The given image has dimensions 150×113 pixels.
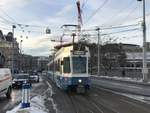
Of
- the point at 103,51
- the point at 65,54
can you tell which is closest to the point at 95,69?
the point at 103,51

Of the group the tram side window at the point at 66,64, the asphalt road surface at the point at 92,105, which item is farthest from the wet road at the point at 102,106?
the tram side window at the point at 66,64

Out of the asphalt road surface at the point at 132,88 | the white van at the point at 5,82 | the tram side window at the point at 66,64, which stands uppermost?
the tram side window at the point at 66,64

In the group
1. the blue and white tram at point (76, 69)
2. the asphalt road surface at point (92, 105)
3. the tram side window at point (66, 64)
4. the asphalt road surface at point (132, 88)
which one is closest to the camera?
the asphalt road surface at point (92, 105)

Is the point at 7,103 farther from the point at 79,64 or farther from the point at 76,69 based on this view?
the point at 79,64

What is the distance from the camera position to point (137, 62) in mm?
139125

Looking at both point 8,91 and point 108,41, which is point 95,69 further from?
point 8,91

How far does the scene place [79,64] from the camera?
30562mm

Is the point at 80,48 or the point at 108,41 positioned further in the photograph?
the point at 108,41

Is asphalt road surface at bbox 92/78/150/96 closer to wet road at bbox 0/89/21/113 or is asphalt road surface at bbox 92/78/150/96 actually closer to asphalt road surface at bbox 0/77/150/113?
asphalt road surface at bbox 0/77/150/113

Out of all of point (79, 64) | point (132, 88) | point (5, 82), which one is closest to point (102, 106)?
point (5, 82)

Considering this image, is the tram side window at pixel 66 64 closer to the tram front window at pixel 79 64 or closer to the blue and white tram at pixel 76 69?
the blue and white tram at pixel 76 69

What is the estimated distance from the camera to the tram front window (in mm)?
30344

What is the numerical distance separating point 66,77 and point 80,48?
2.41m

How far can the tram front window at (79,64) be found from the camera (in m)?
30.3
